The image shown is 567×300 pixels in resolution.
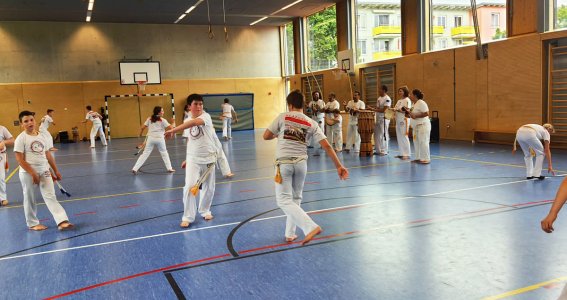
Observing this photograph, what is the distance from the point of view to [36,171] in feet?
21.2

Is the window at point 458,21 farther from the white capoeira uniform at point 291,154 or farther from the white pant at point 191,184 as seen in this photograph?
the white capoeira uniform at point 291,154

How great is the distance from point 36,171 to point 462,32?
16.2 metres

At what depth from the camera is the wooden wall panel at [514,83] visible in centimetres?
1425

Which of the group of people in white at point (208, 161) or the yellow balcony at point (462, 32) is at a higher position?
the yellow balcony at point (462, 32)

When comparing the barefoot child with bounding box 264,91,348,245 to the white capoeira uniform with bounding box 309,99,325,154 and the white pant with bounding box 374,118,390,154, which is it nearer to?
the white pant with bounding box 374,118,390,154

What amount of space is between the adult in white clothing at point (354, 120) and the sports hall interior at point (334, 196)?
4.59ft

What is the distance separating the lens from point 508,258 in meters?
4.63

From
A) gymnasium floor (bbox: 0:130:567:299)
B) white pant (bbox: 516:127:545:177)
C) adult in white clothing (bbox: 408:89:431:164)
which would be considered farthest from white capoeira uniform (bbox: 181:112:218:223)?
adult in white clothing (bbox: 408:89:431:164)

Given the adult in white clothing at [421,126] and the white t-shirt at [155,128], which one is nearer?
the adult in white clothing at [421,126]

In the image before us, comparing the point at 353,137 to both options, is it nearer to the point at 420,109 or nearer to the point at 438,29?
the point at 420,109

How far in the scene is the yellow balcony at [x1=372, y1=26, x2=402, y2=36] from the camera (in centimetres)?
2062

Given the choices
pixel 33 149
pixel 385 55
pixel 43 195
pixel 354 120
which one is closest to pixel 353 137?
pixel 354 120

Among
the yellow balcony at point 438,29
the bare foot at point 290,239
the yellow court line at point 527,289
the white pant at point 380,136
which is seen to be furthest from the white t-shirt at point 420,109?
the yellow balcony at point 438,29

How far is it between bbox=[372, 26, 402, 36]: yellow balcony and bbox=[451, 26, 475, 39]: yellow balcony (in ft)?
9.53
